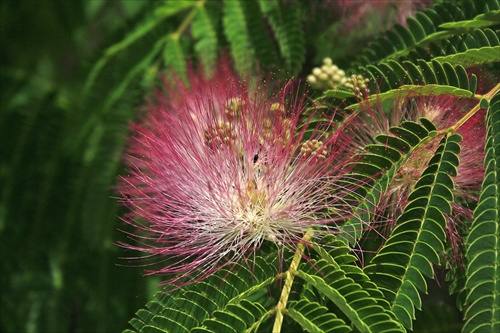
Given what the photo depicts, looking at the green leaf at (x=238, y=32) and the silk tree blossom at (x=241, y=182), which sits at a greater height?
the green leaf at (x=238, y=32)

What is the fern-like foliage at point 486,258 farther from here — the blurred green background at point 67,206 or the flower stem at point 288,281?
the blurred green background at point 67,206

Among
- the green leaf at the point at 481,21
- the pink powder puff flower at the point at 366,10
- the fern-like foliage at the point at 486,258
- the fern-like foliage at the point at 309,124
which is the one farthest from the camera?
the pink powder puff flower at the point at 366,10

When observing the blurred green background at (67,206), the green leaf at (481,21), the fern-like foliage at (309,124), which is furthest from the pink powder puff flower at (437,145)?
the blurred green background at (67,206)

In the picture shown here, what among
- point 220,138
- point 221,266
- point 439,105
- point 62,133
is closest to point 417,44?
point 439,105

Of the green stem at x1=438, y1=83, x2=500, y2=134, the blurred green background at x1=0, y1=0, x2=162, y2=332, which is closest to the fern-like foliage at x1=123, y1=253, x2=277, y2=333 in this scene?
the green stem at x1=438, y1=83, x2=500, y2=134

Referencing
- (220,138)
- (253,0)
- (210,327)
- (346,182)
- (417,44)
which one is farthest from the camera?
(253,0)

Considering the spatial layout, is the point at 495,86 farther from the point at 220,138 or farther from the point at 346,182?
the point at 220,138
